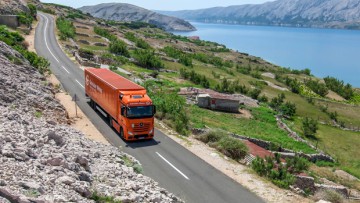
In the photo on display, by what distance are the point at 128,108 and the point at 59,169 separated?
13565mm

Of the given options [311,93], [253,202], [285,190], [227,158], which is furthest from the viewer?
[311,93]

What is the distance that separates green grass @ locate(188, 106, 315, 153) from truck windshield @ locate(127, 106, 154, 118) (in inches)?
404

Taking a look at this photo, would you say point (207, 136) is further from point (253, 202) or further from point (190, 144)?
point (253, 202)

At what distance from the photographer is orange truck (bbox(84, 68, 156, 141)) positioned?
27750mm

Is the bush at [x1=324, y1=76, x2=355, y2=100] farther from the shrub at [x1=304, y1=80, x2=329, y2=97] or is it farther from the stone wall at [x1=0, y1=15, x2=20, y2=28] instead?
the stone wall at [x1=0, y1=15, x2=20, y2=28]

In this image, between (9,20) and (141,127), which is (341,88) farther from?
(141,127)

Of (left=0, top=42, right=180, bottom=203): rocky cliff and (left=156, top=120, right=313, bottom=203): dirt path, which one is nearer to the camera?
(left=0, top=42, right=180, bottom=203): rocky cliff

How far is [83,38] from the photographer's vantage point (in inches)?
3802

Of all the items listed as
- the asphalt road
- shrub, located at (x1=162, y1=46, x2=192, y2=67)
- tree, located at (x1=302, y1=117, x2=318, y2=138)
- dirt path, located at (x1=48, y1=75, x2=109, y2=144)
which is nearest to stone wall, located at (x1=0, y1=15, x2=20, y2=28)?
shrub, located at (x1=162, y1=46, x2=192, y2=67)

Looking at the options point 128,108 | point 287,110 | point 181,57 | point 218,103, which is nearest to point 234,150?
point 128,108

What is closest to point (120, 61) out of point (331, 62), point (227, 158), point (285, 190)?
point (227, 158)

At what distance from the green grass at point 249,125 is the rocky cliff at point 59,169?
1980 cm

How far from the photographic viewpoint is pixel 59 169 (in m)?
14.0

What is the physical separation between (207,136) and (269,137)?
47.6 ft
